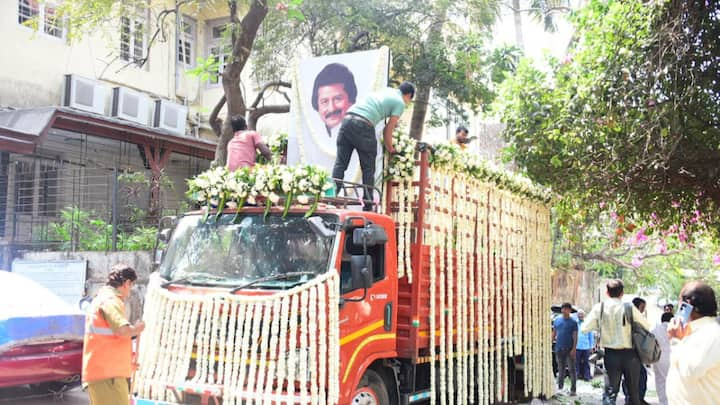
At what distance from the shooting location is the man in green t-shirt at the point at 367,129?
23.9ft

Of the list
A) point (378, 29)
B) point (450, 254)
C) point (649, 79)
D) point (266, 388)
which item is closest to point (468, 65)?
point (378, 29)

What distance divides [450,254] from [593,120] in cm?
266

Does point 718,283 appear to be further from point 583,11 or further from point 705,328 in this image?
point 705,328

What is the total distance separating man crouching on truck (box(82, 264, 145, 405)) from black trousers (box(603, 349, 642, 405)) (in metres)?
5.91

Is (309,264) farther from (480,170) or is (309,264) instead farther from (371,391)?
(480,170)

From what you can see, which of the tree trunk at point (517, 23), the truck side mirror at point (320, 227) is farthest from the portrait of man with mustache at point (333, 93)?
the tree trunk at point (517, 23)

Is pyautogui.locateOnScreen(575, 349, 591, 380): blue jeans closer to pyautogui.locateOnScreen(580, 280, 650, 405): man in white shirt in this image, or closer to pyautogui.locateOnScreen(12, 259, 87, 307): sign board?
pyautogui.locateOnScreen(580, 280, 650, 405): man in white shirt

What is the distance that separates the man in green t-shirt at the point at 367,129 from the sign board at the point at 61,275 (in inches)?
258

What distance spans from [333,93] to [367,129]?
129cm

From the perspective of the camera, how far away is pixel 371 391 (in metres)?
6.45

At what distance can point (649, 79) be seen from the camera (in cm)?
804

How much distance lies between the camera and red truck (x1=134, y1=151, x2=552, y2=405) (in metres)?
5.70

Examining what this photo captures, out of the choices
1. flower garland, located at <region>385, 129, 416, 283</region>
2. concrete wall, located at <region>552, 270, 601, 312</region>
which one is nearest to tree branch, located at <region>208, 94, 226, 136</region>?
flower garland, located at <region>385, 129, 416, 283</region>

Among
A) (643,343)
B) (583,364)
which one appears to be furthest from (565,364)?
(643,343)
